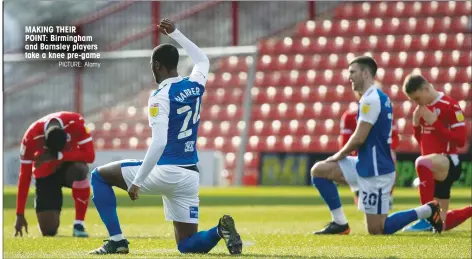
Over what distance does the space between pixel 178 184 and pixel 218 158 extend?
1328 centimetres

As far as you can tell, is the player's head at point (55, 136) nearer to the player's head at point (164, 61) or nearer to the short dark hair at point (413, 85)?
the player's head at point (164, 61)

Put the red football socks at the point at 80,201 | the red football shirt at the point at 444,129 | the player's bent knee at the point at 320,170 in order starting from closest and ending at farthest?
the player's bent knee at the point at 320,170, the red football socks at the point at 80,201, the red football shirt at the point at 444,129

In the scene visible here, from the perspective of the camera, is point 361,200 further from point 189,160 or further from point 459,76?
point 459,76

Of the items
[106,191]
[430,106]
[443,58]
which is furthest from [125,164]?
[443,58]

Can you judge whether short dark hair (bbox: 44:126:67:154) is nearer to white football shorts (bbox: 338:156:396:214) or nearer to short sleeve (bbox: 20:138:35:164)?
short sleeve (bbox: 20:138:35:164)

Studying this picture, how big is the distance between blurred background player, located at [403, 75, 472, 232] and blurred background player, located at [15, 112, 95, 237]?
2697 mm

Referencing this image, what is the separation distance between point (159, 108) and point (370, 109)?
2373 mm

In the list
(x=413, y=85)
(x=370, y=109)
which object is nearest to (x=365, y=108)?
(x=370, y=109)

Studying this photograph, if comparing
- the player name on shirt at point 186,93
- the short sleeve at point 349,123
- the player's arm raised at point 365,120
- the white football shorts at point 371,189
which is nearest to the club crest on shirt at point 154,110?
the player name on shirt at point 186,93

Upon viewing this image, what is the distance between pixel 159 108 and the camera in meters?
6.02

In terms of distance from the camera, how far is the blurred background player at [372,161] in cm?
791

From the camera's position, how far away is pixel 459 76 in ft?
64.4

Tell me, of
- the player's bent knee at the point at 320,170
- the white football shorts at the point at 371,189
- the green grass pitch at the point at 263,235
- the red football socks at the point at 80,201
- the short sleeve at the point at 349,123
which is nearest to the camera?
the green grass pitch at the point at 263,235

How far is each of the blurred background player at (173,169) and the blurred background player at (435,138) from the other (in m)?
2.88
